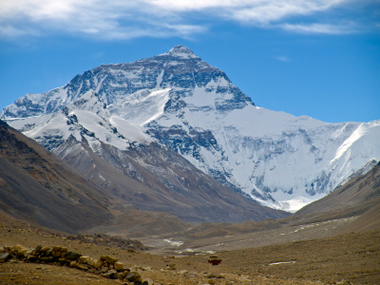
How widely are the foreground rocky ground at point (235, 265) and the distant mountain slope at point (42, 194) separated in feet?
108

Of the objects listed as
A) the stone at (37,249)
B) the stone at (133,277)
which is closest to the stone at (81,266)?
the stone at (37,249)

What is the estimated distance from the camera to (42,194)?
127 meters

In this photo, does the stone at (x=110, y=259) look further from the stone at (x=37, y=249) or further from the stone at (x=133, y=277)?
the stone at (x=37, y=249)

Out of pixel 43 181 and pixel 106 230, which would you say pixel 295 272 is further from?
pixel 43 181

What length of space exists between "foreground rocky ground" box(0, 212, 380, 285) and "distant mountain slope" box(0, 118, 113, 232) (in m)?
33.0

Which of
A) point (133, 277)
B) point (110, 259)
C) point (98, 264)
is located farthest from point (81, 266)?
point (133, 277)

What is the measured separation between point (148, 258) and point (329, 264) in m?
17.2

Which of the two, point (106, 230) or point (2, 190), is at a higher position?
point (2, 190)

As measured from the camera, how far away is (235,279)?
30.3m

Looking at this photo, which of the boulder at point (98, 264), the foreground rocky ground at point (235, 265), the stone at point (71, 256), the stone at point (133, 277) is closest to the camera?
the stone at point (133, 277)

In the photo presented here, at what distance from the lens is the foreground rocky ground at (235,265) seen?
925 inches

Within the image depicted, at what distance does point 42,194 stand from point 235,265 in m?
85.6

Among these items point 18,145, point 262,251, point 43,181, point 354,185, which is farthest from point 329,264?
point 354,185

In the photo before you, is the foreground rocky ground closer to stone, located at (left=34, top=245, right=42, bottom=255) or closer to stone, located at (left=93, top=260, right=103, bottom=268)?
stone, located at (left=93, top=260, right=103, bottom=268)
